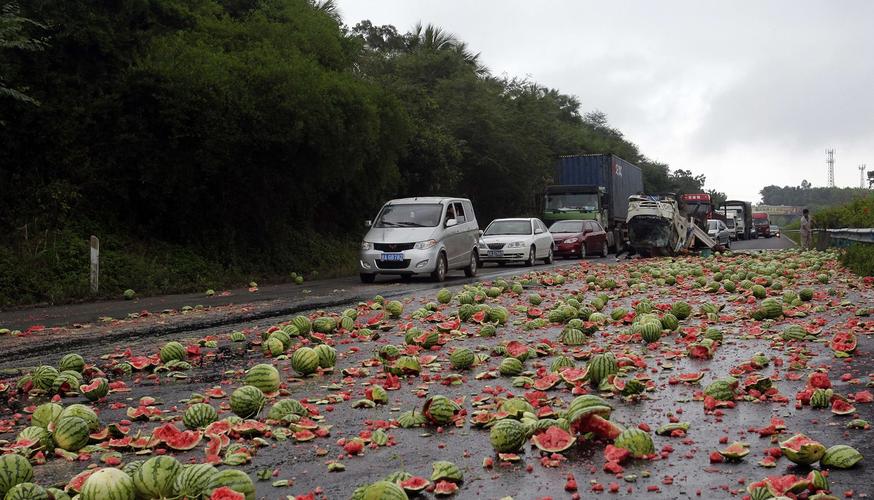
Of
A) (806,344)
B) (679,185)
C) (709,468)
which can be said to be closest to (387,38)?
(806,344)

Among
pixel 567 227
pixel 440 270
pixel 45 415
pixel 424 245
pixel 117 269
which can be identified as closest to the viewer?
pixel 45 415

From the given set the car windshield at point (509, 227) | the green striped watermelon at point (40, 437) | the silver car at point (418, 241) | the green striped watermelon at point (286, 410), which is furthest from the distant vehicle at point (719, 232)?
the green striped watermelon at point (40, 437)

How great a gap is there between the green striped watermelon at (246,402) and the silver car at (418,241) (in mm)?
14920

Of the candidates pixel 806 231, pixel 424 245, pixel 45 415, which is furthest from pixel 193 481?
pixel 806 231

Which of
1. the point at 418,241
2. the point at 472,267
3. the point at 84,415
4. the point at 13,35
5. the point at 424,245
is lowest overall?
the point at 84,415

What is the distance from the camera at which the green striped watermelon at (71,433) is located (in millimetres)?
5039

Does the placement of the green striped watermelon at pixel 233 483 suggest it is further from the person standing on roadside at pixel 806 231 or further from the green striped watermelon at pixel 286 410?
the person standing on roadside at pixel 806 231

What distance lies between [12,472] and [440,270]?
17675mm

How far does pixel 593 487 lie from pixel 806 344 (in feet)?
18.7

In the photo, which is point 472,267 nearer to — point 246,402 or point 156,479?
point 246,402

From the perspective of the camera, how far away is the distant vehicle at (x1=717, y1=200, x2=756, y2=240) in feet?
231

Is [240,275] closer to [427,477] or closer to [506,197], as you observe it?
[427,477]

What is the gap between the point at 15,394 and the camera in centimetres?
707

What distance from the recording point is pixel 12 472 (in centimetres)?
402
